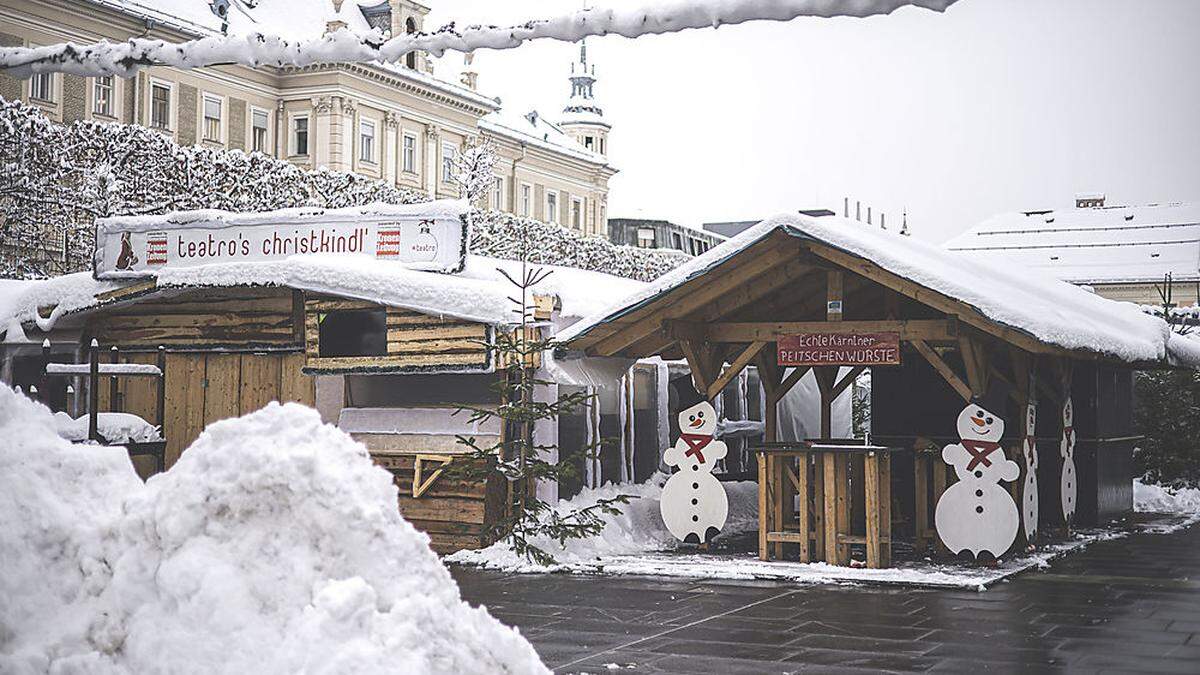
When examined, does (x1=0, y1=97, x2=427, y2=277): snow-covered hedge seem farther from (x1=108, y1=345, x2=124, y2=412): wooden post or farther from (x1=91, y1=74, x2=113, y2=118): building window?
(x1=91, y1=74, x2=113, y2=118): building window

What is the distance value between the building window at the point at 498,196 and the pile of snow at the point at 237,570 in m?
53.1

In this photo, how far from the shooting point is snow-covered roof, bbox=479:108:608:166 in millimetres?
62844

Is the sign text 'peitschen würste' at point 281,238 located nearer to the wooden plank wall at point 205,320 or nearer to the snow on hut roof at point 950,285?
the wooden plank wall at point 205,320

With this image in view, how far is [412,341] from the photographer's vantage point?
15477mm

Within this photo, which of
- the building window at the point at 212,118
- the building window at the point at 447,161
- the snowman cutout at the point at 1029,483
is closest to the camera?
the snowman cutout at the point at 1029,483

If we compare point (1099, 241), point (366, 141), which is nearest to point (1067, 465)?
point (366, 141)

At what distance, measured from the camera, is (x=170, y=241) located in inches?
685

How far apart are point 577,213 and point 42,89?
33774mm

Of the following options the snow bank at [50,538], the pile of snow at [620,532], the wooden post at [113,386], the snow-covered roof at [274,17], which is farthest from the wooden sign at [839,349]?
the snow-covered roof at [274,17]

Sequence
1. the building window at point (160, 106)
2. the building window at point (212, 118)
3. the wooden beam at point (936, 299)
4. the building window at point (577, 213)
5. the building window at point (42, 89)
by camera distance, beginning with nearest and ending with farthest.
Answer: the wooden beam at point (936, 299) → the building window at point (42, 89) → the building window at point (160, 106) → the building window at point (212, 118) → the building window at point (577, 213)

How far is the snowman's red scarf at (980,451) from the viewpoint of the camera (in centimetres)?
1350

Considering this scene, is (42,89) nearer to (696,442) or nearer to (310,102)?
(310,102)

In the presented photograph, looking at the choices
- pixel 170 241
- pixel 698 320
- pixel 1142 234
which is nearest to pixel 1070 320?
pixel 698 320

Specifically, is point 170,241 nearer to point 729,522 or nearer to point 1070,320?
point 729,522
